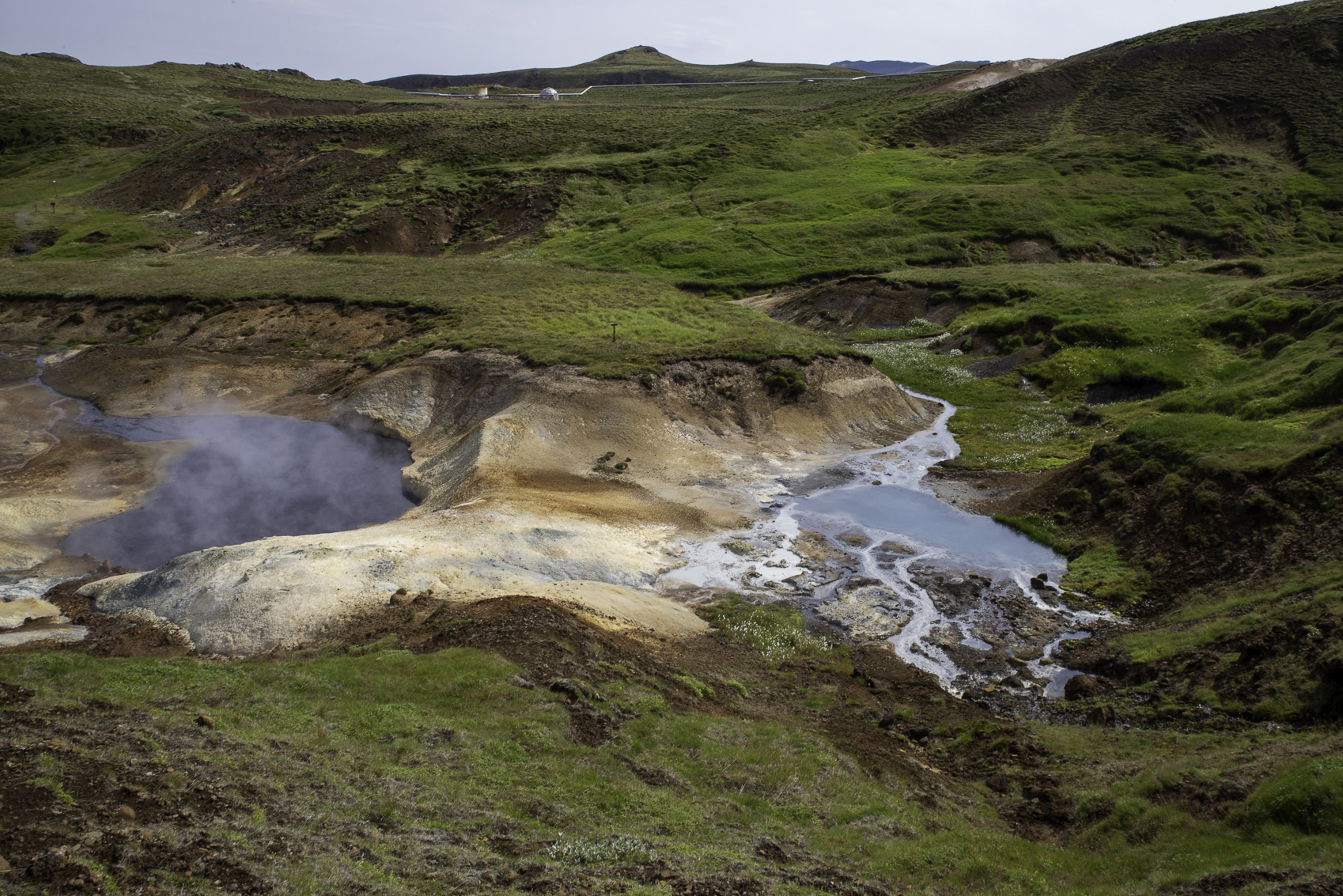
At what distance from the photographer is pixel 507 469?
36.1 metres

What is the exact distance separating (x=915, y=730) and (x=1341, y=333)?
4000 cm

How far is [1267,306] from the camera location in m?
55.4

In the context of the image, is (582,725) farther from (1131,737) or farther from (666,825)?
(1131,737)

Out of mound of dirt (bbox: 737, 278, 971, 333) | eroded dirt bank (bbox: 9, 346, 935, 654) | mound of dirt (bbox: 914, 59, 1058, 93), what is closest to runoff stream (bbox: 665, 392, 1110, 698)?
eroded dirt bank (bbox: 9, 346, 935, 654)

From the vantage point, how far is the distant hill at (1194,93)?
116m

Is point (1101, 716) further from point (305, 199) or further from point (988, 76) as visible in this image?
point (988, 76)

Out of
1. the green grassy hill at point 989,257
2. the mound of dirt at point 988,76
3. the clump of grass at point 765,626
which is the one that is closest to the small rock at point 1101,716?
the green grassy hill at point 989,257

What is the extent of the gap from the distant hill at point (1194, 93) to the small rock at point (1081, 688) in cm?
11705

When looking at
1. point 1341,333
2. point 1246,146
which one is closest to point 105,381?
point 1341,333

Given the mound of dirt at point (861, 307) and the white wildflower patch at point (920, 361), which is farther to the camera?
the mound of dirt at point (861, 307)

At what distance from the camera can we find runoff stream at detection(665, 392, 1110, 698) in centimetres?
2583

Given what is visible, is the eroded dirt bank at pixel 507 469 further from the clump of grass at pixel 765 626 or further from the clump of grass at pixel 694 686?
the clump of grass at pixel 694 686

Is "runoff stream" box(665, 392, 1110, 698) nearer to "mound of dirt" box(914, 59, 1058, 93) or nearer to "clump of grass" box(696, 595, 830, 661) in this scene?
"clump of grass" box(696, 595, 830, 661)

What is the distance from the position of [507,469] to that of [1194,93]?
13009 centimetres
